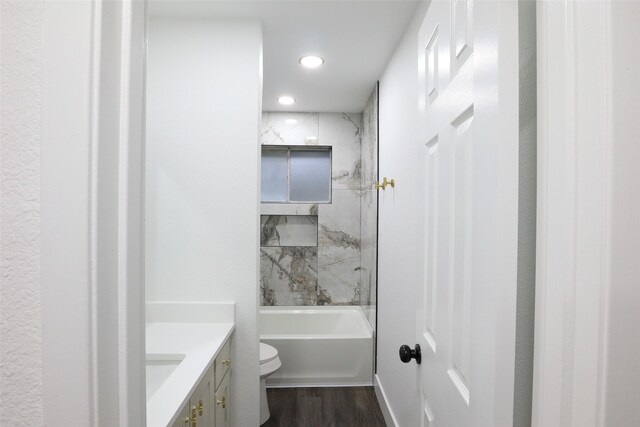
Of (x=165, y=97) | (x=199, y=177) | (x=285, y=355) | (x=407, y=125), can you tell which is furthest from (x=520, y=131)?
(x=285, y=355)

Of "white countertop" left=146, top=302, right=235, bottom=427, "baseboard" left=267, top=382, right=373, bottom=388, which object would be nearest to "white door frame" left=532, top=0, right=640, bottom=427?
"white countertop" left=146, top=302, right=235, bottom=427

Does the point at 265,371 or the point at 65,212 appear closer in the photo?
the point at 65,212

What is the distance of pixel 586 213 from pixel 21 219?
0.77m

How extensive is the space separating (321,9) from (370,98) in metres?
1.53

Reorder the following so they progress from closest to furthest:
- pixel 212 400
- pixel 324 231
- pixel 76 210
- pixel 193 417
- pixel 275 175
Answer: pixel 76 210
pixel 193 417
pixel 212 400
pixel 324 231
pixel 275 175

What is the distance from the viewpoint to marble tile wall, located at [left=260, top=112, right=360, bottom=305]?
155 inches

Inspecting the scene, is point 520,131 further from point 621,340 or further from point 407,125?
point 407,125

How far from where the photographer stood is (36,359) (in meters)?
0.48

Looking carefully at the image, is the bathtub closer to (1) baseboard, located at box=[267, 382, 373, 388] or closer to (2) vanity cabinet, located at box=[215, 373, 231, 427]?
(1) baseboard, located at box=[267, 382, 373, 388]

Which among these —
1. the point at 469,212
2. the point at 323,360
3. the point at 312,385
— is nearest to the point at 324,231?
the point at 323,360

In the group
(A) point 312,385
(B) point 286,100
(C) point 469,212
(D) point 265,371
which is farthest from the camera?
(B) point 286,100

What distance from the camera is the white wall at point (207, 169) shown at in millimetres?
2014

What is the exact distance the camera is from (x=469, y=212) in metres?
0.78

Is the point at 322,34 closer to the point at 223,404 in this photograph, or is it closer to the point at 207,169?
the point at 207,169
